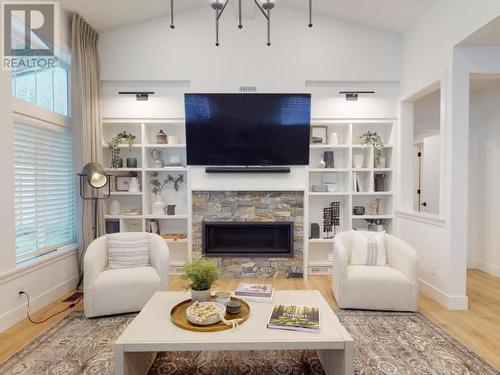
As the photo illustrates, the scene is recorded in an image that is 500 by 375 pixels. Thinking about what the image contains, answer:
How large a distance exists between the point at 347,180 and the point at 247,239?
5.63 ft

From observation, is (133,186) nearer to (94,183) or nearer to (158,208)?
(158,208)

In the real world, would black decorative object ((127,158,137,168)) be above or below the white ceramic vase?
above

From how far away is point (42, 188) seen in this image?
3.46 m

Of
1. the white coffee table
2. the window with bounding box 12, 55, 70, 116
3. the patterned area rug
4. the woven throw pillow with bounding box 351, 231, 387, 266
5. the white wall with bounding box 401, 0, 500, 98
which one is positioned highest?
the white wall with bounding box 401, 0, 500, 98

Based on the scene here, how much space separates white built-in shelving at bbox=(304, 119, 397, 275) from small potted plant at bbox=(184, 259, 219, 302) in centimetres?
246

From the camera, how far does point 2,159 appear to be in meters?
2.82

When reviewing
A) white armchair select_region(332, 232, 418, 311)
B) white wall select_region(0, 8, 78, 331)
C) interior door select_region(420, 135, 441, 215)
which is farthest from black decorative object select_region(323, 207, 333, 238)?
white wall select_region(0, 8, 78, 331)

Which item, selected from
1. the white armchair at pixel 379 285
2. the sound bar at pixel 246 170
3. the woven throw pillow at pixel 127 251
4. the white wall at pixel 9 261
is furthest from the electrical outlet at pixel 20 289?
the white armchair at pixel 379 285

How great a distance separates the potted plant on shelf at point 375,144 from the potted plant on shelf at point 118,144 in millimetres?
3353

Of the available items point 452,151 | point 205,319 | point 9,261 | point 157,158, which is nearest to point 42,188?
point 9,261

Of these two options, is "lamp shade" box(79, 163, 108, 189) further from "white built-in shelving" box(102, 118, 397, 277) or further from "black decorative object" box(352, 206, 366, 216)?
"black decorative object" box(352, 206, 366, 216)

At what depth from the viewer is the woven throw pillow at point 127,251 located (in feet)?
10.6

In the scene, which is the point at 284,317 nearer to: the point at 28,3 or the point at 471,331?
the point at 471,331

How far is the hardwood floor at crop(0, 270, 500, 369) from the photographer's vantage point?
2484 millimetres
